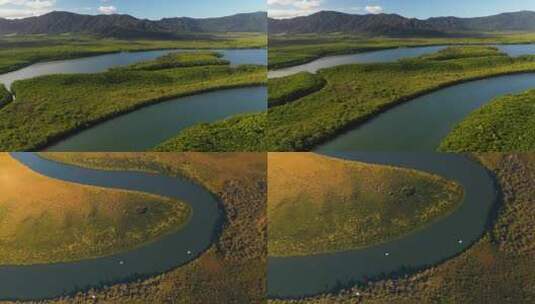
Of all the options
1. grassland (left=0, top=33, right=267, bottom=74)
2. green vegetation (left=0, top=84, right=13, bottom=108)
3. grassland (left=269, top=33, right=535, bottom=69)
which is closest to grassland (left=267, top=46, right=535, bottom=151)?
grassland (left=269, top=33, right=535, bottom=69)

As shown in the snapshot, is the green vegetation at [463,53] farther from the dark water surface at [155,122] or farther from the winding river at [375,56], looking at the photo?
the dark water surface at [155,122]

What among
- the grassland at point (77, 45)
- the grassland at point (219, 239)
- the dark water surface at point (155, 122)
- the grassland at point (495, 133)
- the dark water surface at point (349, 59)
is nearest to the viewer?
the grassland at point (219, 239)

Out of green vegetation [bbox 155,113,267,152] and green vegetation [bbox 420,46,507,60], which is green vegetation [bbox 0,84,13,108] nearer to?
green vegetation [bbox 155,113,267,152]

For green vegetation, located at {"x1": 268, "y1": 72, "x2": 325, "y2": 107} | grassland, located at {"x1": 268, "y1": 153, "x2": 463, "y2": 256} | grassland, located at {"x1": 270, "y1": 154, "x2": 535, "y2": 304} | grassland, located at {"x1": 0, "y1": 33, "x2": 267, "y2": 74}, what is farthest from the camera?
grassland, located at {"x1": 0, "y1": 33, "x2": 267, "y2": 74}

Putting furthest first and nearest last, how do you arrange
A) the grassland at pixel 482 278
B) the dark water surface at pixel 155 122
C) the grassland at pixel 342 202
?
the dark water surface at pixel 155 122, the grassland at pixel 342 202, the grassland at pixel 482 278

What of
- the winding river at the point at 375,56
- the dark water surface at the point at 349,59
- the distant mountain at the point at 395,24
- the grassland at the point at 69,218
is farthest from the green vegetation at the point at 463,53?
the grassland at the point at 69,218

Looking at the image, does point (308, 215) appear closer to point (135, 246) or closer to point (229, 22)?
point (135, 246)

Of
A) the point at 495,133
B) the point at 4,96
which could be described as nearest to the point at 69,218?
the point at 4,96

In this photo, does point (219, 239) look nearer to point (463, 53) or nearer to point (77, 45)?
point (77, 45)
